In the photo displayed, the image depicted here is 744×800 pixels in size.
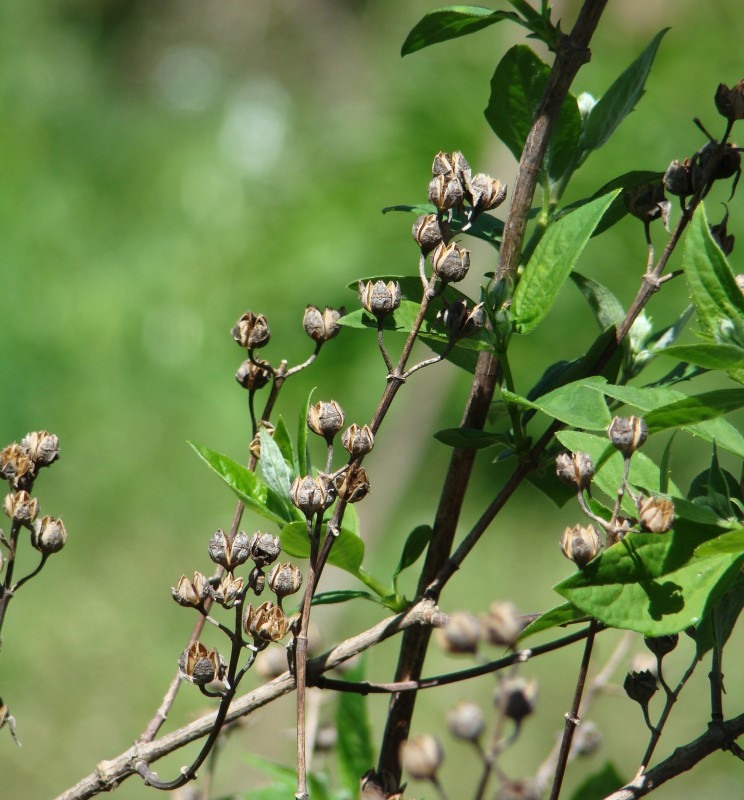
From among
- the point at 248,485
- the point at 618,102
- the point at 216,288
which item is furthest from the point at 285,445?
the point at 216,288

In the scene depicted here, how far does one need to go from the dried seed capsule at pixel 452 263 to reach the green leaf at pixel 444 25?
0.19 metres

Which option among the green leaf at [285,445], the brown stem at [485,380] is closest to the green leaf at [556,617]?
the brown stem at [485,380]

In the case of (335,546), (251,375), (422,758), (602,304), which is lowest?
(422,758)

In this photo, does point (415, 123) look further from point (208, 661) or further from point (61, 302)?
point (208, 661)

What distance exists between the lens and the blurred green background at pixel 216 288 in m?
3.13

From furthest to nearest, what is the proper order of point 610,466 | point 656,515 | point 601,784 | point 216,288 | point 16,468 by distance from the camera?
point 216,288
point 601,784
point 16,468
point 610,466
point 656,515

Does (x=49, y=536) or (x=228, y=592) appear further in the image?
(x=49, y=536)

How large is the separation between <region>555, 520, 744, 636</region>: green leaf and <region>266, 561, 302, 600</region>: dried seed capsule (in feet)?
0.64

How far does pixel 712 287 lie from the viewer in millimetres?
654

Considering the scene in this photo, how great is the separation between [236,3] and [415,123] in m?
2.14

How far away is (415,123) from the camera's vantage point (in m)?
4.23

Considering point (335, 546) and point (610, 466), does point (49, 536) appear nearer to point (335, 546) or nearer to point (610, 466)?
point (335, 546)

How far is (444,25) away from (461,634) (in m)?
0.46

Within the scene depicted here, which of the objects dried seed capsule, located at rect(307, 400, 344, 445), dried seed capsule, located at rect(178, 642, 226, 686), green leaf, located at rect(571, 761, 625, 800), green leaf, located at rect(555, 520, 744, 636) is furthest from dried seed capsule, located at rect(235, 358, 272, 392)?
green leaf, located at rect(571, 761, 625, 800)
